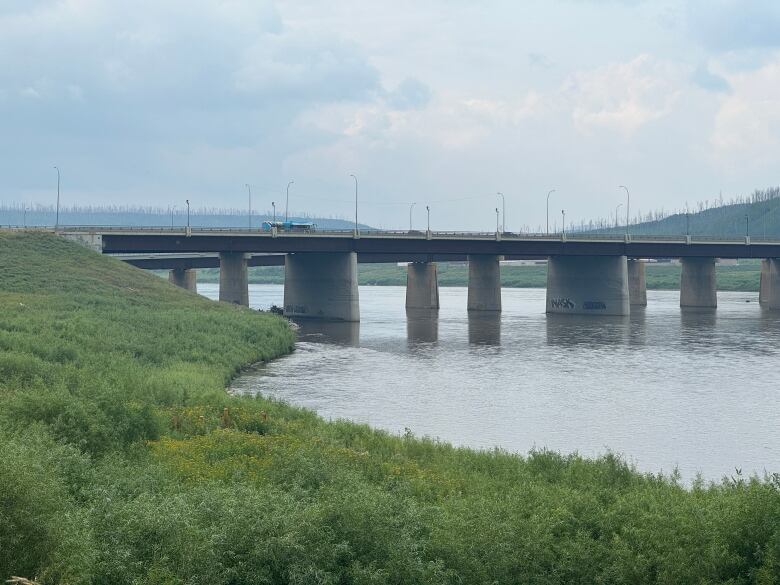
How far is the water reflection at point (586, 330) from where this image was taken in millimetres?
93750

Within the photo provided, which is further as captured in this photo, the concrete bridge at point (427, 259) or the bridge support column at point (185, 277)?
the bridge support column at point (185, 277)

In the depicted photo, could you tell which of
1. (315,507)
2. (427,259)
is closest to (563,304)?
(427,259)

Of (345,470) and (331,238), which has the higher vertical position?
(331,238)

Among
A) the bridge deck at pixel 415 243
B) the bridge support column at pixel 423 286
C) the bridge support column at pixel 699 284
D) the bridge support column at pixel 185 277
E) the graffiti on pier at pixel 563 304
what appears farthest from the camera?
the bridge support column at pixel 185 277

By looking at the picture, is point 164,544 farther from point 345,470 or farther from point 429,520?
point 345,470

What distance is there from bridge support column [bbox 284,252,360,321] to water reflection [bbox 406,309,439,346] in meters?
7.50

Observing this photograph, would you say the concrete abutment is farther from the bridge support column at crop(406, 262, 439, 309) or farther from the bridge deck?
the bridge support column at crop(406, 262, 439, 309)

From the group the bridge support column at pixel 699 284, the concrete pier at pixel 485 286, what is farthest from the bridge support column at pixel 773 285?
the concrete pier at pixel 485 286

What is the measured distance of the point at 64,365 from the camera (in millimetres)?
49031

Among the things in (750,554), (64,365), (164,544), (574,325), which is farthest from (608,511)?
(574,325)

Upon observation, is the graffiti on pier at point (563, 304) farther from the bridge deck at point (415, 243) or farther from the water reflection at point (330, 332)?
the water reflection at point (330, 332)

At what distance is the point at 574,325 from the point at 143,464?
299ft

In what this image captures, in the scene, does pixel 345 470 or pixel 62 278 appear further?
pixel 62 278

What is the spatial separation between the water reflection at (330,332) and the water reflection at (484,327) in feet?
36.0
